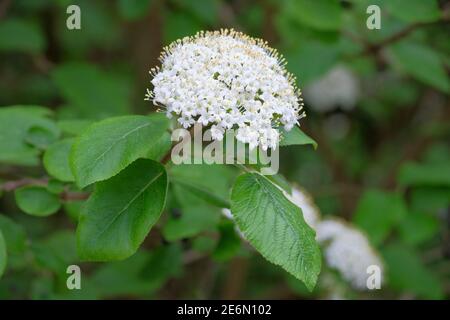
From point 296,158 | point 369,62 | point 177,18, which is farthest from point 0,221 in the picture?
point 296,158

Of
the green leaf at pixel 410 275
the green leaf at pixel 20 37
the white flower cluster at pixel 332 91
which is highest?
the green leaf at pixel 20 37

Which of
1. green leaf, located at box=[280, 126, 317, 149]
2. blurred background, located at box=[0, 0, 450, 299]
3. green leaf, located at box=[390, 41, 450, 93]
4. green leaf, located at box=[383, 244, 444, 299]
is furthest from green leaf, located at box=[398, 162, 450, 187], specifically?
green leaf, located at box=[280, 126, 317, 149]

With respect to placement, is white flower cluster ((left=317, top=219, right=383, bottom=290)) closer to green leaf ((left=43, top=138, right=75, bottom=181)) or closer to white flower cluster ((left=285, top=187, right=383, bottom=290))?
white flower cluster ((left=285, top=187, right=383, bottom=290))

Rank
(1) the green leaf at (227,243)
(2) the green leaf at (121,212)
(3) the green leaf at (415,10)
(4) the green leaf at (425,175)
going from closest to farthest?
(2) the green leaf at (121,212), (1) the green leaf at (227,243), (3) the green leaf at (415,10), (4) the green leaf at (425,175)

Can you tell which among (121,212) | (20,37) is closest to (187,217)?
(121,212)

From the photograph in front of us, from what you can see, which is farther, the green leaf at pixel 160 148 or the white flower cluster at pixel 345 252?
the white flower cluster at pixel 345 252

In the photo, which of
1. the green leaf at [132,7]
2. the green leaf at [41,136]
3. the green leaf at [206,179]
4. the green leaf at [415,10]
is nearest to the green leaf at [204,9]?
the green leaf at [132,7]

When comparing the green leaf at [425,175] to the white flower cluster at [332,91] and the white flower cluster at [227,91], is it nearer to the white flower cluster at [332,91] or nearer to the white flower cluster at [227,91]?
the white flower cluster at [332,91]
